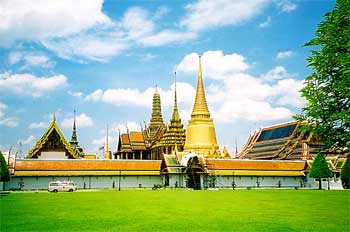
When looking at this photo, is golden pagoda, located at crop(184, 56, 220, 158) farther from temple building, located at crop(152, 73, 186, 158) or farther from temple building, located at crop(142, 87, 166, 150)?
temple building, located at crop(142, 87, 166, 150)

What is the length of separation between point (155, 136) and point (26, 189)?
30634 mm

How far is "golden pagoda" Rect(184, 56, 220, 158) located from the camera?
195 ft

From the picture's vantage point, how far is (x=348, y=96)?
1299cm

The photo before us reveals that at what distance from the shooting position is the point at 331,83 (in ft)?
44.9

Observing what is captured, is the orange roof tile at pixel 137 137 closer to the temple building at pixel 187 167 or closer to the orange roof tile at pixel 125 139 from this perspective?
the orange roof tile at pixel 125 139

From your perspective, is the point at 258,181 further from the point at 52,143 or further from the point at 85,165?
the point at 52,143

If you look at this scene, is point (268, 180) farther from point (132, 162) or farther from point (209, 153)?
point (132, 162)

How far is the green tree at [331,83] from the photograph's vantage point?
13.2 m

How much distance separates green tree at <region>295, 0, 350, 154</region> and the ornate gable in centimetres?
3714

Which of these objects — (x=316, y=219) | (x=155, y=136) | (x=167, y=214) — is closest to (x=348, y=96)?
(x=316, y=219)

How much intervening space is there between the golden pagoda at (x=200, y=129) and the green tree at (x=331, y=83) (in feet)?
147

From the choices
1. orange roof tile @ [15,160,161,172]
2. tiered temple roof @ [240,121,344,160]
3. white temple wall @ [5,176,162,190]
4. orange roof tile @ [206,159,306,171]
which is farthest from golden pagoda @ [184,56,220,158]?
white temple wall @ [5,176,162,190]

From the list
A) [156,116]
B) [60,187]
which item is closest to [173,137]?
[156,116]

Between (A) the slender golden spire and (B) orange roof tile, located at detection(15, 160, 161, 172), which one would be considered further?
(A) the slender golden spire
